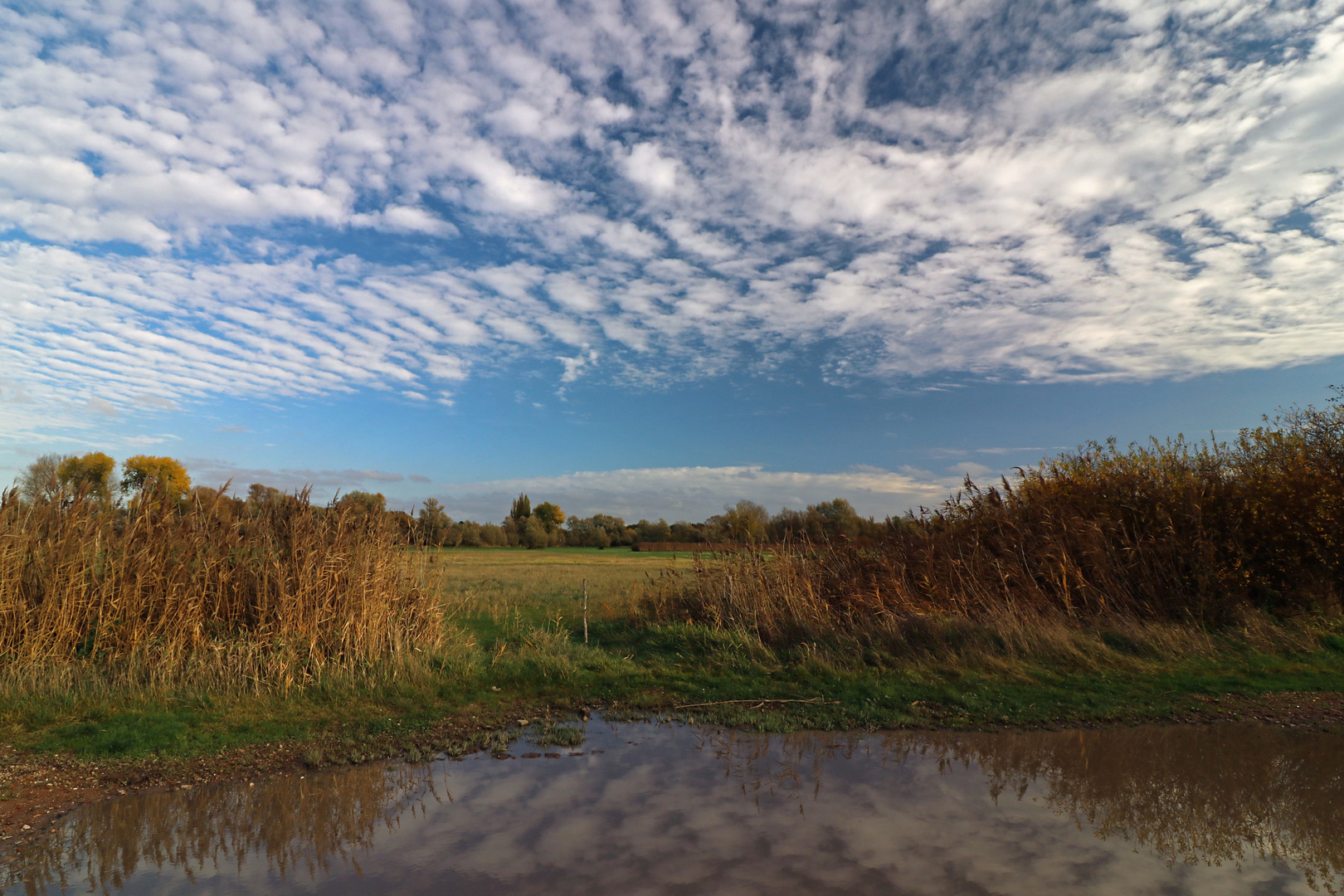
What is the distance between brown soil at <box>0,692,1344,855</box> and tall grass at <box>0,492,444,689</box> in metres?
2.35

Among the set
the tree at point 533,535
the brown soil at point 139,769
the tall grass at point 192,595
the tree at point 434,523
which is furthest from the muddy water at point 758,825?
the tree at point 533,535

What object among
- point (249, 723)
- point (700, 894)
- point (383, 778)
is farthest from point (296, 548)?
point (700, 894)

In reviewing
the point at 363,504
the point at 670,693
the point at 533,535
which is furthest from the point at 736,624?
the point at 533,535

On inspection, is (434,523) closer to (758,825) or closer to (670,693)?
(670,693)

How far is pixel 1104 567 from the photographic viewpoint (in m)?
14.1

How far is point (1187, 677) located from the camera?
1013 cm

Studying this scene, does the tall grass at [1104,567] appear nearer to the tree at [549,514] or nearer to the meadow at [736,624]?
the meadow at [736,624]

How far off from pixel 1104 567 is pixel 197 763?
15892mm

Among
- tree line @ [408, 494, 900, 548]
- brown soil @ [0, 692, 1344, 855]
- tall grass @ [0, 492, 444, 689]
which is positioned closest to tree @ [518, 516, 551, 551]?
tree line @ [408, 494, 900, 548]

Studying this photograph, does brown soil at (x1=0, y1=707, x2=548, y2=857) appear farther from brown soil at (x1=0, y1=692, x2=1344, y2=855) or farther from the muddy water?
the muddy water

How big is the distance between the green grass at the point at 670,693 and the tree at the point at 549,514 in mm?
93169

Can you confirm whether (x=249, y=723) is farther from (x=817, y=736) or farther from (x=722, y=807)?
(x=817, y=736)

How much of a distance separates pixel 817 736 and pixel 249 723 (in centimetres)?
699

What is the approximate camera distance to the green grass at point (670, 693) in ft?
27.0
